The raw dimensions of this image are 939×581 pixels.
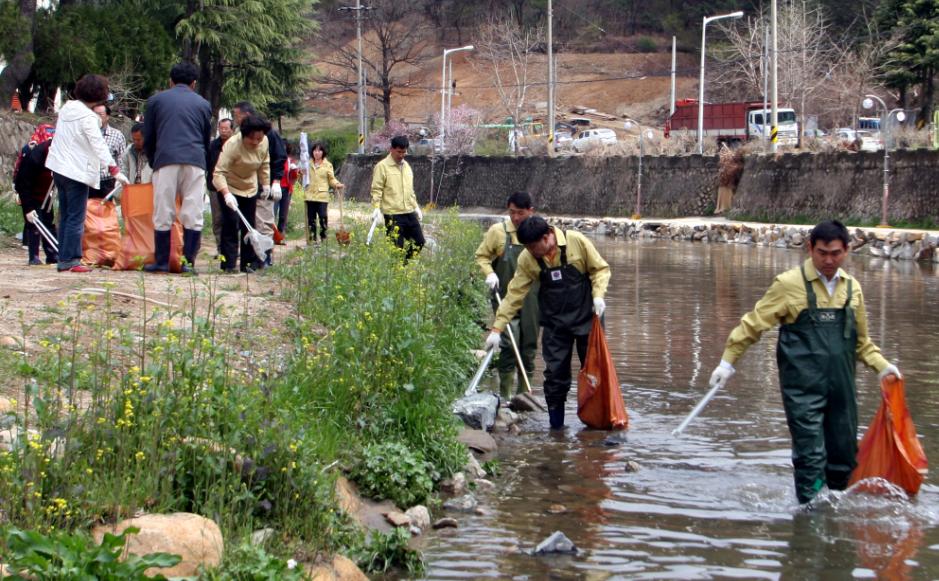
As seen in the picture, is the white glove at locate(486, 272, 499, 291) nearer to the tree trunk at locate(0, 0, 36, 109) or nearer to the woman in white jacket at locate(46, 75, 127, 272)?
the woman in white jacket at locate(46, 75, 127, 272)

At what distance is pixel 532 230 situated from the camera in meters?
8.58

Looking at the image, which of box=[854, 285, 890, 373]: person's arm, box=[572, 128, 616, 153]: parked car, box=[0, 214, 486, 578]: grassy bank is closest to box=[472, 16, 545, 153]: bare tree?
box=[572, 128, 616, 153]: parked car

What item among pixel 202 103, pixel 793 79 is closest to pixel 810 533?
pixel 202 103

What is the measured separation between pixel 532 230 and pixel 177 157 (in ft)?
13.3

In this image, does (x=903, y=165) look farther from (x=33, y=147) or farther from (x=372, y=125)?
(x=372, y=125)

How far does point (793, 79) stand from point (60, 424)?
55165 millimetres

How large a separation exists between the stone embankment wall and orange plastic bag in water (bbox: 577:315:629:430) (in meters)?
23.0

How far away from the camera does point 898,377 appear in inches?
275

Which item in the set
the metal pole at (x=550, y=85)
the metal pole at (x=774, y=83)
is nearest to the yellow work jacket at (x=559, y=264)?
the metal pole at (x=774, y=83)

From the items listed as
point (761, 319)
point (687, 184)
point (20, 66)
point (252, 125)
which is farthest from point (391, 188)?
point (687, 184)

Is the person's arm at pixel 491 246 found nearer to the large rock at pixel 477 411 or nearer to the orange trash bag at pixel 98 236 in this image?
the large rock at pixel 477 411

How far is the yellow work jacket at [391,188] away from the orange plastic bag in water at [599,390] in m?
4.77

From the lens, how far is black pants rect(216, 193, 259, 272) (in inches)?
466

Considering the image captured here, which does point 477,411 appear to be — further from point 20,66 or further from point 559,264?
point 20,66
